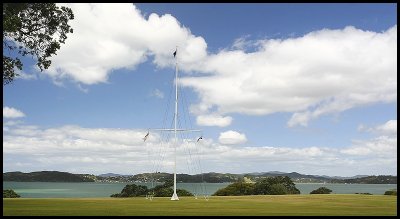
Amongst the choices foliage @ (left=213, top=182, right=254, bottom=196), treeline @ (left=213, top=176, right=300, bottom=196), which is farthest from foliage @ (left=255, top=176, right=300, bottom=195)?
foliage @ (left=213, top=182, right=254, bottom=196)

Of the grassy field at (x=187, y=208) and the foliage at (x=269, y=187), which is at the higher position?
the grassy field at (x=187, y=208)

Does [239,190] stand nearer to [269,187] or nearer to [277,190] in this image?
[269,187]

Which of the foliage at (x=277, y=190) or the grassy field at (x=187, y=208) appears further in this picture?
the foliage at (x=277, y=190)

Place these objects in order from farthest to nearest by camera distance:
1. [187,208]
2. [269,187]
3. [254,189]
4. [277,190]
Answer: [254,189] < [269,187] < [277,190] < [187,208]

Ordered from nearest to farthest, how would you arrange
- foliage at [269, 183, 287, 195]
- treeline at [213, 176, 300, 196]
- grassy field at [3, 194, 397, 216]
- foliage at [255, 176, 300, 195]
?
grassy field at [3, 194, 397, 216], foliage at [269, 183, 287, 195], treeline at [213, 176, 300, 196], foliage at [255, 176, 300, 195]

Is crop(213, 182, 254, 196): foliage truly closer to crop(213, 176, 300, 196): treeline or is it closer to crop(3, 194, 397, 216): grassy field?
crop(213, 176, 300, 196): treeline

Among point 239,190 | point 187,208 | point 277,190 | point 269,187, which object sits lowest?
point 239,190

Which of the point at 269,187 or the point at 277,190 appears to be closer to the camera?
the point at 277,190

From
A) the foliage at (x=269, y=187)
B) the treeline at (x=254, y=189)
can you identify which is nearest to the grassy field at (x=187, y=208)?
the treeline at (x=254, y=189)

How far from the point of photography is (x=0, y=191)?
97.0 ft

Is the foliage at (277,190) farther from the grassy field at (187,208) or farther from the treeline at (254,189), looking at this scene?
the grassy field at (187,208)

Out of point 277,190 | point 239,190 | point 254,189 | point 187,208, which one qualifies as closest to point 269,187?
point 277,190

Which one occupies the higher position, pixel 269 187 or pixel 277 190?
pixel 269 187

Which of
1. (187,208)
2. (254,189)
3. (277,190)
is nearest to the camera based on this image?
(187,208)
